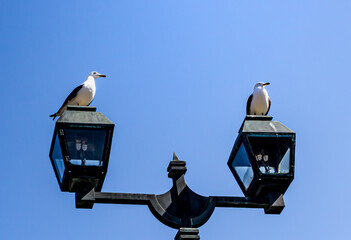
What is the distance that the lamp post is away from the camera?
152 inches

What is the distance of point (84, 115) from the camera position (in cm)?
405

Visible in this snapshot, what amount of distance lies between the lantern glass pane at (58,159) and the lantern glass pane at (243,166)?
4.32ft

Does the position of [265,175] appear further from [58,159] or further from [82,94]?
[82,94]

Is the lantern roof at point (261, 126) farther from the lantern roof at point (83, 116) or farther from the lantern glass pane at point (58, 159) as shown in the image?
the lantern glass pane at point (58, 159)

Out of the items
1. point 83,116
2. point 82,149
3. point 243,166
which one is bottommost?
point 243,166

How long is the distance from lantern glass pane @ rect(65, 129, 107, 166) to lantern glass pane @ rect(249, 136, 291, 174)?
1.08m

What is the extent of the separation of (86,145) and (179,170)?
72 centimetres

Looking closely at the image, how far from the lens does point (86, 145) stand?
12.9 ft

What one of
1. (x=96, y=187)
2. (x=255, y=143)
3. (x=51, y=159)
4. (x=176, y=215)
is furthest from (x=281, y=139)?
(x=51, y=159)

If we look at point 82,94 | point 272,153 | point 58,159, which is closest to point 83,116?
point 58,159

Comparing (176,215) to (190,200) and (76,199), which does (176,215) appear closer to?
(190,200)

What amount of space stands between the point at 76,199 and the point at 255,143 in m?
1.34

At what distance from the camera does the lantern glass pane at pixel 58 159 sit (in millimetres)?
3951

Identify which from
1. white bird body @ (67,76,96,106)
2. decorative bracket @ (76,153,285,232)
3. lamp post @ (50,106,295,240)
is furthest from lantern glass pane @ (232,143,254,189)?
white bird body @ (67,76,96,106)
